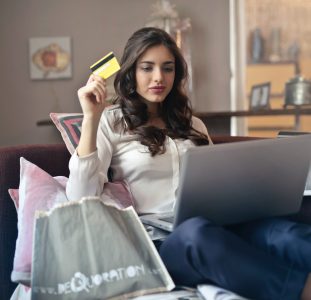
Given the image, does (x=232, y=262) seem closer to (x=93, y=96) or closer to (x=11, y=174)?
(x=93, y=96)

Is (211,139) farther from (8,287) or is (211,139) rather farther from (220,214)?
(8,287)

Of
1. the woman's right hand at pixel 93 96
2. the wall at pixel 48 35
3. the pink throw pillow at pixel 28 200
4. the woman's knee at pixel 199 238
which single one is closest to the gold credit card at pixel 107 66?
the woman's right hand at pixel 93 96

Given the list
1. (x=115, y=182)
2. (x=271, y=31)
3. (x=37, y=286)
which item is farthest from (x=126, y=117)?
(x=271, y=31)

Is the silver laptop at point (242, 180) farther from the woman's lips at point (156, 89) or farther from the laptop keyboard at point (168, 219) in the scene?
the woman's lips at point (156, 89)

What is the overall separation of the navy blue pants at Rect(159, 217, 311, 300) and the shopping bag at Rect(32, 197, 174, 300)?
5 cm

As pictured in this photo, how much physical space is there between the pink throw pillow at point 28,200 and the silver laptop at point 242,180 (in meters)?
0.31

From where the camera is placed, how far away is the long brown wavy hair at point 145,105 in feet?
6.27

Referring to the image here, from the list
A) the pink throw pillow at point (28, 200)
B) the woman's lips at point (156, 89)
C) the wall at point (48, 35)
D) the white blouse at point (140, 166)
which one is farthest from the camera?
the wall at point (48, 35)

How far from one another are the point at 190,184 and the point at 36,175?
1.70 feet

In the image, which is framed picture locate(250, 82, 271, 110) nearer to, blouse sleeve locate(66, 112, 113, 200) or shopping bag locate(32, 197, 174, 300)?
blouse sleeve locate(66, 112, 113, 200)

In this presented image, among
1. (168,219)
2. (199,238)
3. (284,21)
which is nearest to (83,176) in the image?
(168,219)

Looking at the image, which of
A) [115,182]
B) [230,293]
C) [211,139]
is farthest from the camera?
[211,139]

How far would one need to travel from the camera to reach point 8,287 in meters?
1.65

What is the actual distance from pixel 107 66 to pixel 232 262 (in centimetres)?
64
